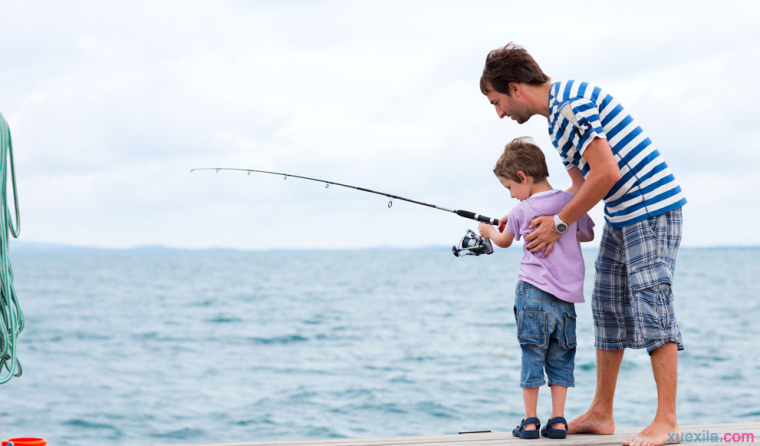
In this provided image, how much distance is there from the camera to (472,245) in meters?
2.68

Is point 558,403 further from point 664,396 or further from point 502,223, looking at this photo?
point 502,223

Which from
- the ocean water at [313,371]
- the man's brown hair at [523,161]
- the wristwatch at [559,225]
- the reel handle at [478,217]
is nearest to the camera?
the wristwatch at [559,225]

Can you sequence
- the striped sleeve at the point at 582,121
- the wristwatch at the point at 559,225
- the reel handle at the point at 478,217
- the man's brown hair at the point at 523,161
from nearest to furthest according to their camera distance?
the striped sleeve at the point at 582,121 < the wristwatch at the point at 559,225 < the man's brown hair at the point at 523,161 < the reel handle at the point at 478,217

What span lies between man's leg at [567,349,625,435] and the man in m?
0.19

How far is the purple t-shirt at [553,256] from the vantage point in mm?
2482

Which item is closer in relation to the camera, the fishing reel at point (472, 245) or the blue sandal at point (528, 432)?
the blue sandal at point (528, 432)

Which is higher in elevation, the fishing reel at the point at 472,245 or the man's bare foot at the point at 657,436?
the fishing reel at the point at 472,245

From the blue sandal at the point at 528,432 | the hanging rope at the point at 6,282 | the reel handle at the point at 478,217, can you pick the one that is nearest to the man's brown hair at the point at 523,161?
the reel handle at the point at 478,217

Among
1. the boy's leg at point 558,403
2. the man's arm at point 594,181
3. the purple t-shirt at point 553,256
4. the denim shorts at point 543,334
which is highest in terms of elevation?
the man's arm at point 594,181

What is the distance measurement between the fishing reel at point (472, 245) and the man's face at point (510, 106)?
1.50 feet

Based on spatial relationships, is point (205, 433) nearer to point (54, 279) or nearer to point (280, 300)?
point (280, 300)

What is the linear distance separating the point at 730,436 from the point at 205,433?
762 centimetres

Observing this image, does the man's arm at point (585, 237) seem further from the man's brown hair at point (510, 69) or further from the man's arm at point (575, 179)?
the man's brown hair at point (510, 69)

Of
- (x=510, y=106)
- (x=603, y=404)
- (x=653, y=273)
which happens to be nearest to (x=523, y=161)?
(x=510, y=106)
